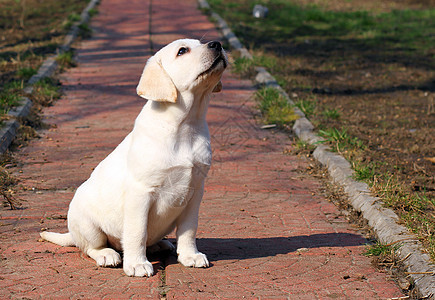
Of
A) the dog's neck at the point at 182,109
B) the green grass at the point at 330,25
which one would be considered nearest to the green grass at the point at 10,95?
the dog's neck at the point at 182,109

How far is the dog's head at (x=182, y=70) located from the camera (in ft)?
12.1

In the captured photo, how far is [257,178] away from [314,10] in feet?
42.0

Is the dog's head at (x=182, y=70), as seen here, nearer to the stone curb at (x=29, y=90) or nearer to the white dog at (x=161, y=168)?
the white dog at (x=161, y=168)

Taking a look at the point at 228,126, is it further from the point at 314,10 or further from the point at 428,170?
the point at 314,10

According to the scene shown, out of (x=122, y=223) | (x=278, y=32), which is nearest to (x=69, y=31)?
A: (x=278, y=32)

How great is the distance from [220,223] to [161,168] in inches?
59.9

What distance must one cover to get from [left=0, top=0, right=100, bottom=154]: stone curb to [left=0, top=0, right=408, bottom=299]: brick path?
26 centimetres

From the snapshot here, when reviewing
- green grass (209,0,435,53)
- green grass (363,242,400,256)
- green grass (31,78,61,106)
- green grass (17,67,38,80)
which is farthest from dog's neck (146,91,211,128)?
green grass (209,0,435,53)

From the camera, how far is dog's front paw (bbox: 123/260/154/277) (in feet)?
12.8

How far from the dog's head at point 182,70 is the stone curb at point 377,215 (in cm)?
183

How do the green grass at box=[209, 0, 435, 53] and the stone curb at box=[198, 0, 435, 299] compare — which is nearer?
the stone curb at box=[198, 0, 435, 299]

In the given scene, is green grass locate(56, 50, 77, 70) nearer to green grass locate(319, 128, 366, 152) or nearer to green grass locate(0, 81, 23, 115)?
green grass locate(0, 81, 23, 115)

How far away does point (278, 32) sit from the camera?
606 inches

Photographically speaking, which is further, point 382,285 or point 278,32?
point 278,32
